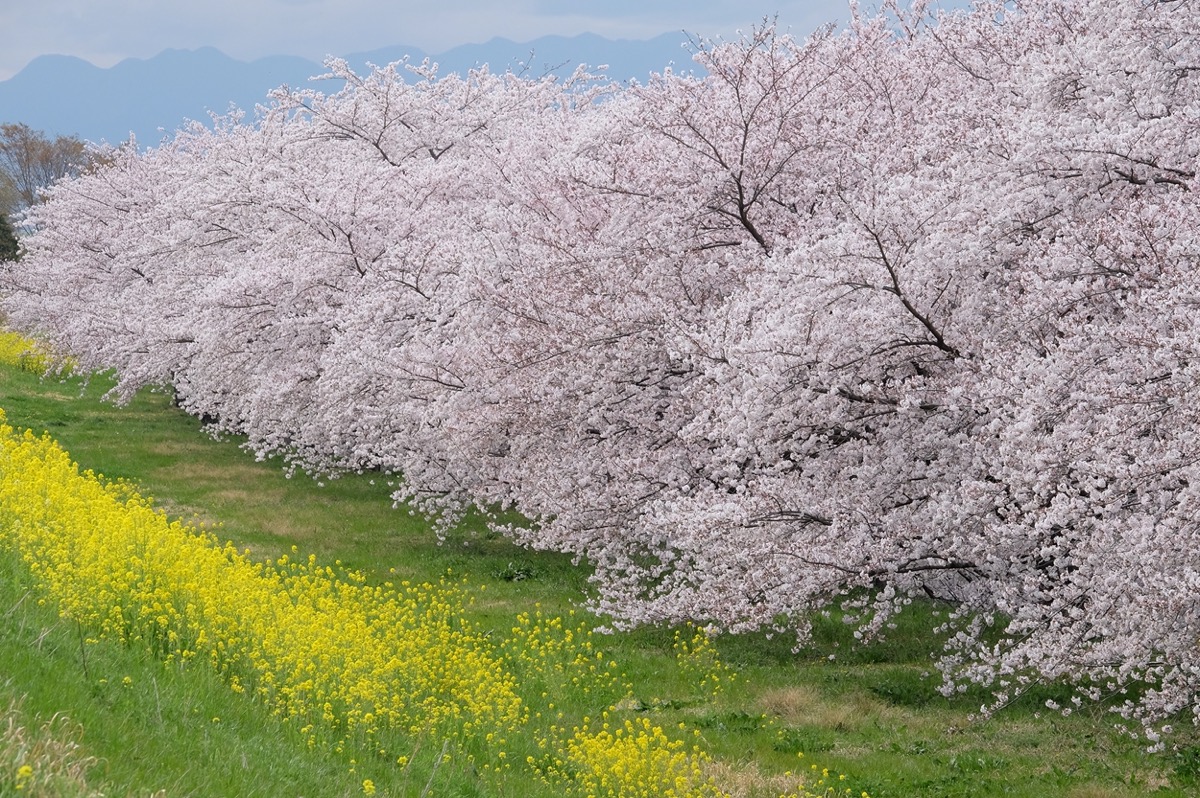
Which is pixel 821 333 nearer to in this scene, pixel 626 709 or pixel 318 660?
pixel 626 709

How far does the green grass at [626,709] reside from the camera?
19.2 ft

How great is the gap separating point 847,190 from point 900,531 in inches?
170

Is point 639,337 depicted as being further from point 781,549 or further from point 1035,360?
point 1035,360

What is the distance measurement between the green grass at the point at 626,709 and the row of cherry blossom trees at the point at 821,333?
57cm

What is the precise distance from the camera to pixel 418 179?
73.3 ft

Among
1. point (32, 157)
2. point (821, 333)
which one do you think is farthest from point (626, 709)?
point (32, 157)

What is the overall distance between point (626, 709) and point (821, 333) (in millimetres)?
3911

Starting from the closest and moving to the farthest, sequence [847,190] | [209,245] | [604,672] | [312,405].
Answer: [604,672] < [847,190] < [312,405] < [209,245]

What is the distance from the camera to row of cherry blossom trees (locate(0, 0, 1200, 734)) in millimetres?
8258

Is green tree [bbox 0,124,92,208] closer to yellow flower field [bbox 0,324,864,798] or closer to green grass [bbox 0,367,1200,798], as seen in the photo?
green grass [bbox 0,367,1200,798]

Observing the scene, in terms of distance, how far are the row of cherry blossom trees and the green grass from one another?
0.57m

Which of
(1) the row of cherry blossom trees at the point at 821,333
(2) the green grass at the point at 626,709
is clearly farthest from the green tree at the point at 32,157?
(2) the green grass at the point at 626,709

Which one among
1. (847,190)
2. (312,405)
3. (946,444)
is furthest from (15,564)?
(312,405)

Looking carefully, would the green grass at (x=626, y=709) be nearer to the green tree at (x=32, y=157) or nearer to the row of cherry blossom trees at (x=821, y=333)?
the row of cherry blossom trees at (x=821, y=333)
